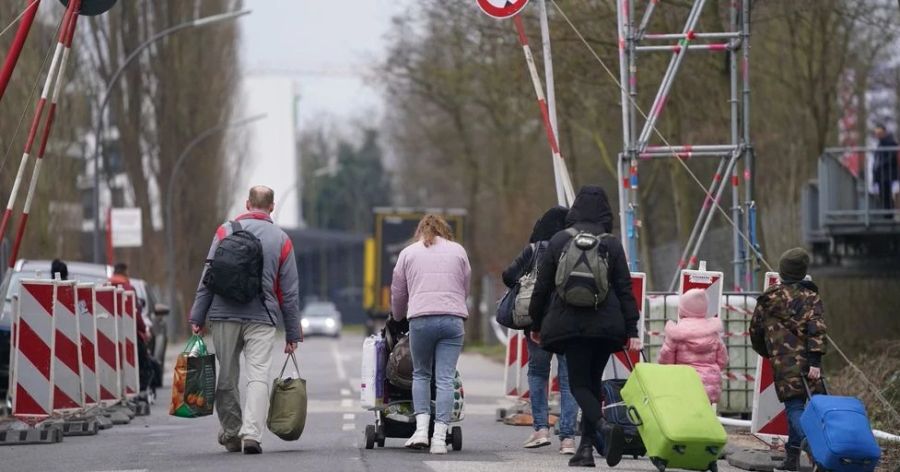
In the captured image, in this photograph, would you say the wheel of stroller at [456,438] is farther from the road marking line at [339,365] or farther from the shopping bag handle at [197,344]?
the road marking line at [339,365]

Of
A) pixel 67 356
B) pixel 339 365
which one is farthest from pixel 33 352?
pixel 339 365

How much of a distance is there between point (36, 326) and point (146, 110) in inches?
1271

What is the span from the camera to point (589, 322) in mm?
11336

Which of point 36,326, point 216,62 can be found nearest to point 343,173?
point 216,62

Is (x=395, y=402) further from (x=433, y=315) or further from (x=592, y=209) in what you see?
(x=592, y=209)

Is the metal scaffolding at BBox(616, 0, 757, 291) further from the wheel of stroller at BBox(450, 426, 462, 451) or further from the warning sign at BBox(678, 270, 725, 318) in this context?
the wheel of stroller at BBox(450, 426, 462, 451)

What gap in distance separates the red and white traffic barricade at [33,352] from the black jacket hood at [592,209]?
568 centimetres

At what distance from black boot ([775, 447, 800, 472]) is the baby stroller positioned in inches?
90.2

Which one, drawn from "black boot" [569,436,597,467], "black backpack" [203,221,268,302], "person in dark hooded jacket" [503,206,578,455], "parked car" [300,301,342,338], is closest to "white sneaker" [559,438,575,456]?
"person in dark hooded jacket" [503,206,578,455]

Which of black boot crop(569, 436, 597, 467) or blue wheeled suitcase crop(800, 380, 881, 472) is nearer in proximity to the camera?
blue wheeled suitcase crop(800, 380, 881, 472)

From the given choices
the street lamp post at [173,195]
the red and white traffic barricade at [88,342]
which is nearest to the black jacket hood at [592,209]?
the red and white traffic barricade at [88,342]

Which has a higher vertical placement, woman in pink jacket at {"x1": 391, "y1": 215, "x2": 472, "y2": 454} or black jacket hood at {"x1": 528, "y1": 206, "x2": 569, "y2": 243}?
black jacket hood at {"x1": 528, "y1": 206, "x2": 569, "y2": 243}

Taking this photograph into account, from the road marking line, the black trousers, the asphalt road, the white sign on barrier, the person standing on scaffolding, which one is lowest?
the road marking line

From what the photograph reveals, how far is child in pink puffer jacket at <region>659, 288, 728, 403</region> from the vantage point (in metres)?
13.4
